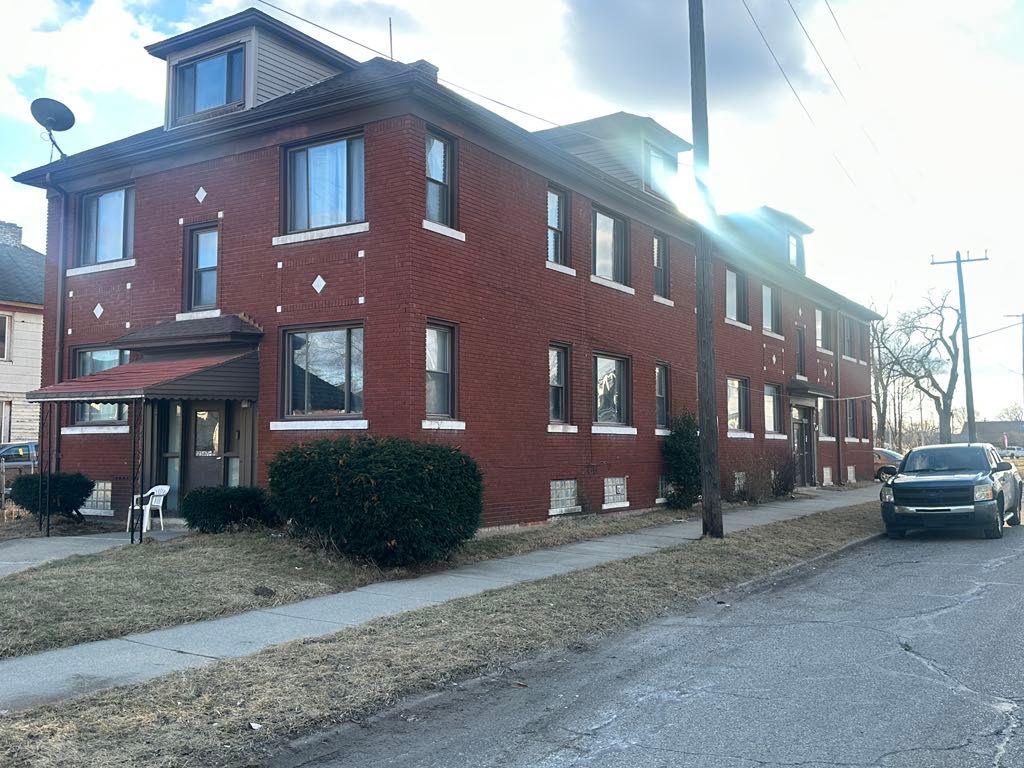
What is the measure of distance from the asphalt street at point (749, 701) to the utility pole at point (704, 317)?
484 centimetres

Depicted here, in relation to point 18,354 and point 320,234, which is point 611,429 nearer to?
point 320,234

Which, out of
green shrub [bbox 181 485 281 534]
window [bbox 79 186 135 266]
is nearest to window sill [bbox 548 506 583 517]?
green shrub [bbox 181 485 281 534]

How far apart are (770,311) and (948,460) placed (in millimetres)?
11233

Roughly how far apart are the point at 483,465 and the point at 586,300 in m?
4.81

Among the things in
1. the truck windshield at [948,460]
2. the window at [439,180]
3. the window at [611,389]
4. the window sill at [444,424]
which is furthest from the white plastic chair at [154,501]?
the truck windshield at [948,460]

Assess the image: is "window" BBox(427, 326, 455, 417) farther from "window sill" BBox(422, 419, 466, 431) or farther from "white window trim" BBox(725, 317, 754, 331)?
"white window trim" BBox(725, 317, 754, 331)

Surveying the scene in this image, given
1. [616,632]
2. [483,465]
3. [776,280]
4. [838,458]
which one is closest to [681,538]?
[483,465]

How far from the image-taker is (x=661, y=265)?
21219 mm

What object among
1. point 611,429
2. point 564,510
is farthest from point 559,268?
point 564,510

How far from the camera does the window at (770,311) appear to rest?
89.3ft

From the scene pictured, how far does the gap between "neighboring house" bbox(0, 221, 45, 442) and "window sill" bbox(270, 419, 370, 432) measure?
2140cm

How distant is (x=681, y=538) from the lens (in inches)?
591

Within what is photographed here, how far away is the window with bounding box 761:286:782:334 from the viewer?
89.3ft

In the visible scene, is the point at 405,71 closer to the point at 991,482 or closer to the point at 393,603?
the point at 393,603
